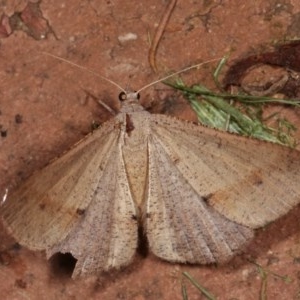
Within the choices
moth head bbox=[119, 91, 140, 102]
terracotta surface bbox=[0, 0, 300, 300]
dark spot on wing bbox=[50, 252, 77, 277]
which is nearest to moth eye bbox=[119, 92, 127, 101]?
moth head bbox=[119, 91, 140, 102]

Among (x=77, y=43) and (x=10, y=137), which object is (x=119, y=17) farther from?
(x=10, y=137)

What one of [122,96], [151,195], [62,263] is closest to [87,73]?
[122,96]

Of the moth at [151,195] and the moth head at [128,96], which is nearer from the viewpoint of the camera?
the moth at [151,195]

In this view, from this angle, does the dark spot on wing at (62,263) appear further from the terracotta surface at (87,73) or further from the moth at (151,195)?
the moth at (151,195)

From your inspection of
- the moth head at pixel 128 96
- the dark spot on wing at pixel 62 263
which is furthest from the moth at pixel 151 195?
the dark spot on wing at pixel 62 263

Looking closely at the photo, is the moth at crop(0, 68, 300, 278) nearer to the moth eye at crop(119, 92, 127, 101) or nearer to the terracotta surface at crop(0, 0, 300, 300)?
the moth eye at crop(119, 92, 127, 101)

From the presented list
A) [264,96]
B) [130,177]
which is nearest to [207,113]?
[264,96]
